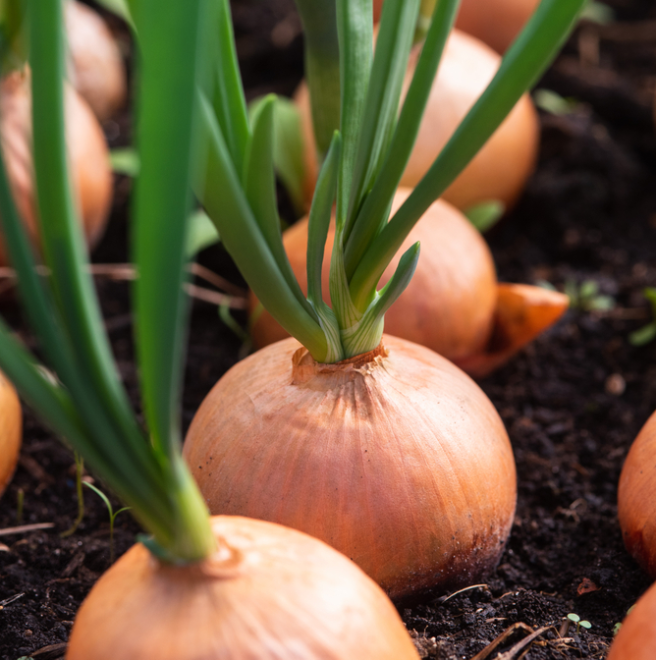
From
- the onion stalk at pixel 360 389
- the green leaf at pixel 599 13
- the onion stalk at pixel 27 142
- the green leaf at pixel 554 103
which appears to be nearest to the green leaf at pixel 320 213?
the onion stalk at pixel 360 389

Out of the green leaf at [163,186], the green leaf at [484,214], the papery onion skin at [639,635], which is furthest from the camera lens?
the green leaf at [484,214]

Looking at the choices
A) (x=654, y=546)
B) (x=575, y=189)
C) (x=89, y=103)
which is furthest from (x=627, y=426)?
(x=89, y=103)

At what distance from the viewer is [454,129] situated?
120 cm

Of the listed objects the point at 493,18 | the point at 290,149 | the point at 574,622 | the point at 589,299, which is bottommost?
the point at 574,622

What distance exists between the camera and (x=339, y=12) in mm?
589

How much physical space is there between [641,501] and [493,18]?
1308mm

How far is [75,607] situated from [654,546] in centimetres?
51

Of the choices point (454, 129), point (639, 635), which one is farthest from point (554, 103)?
point (639, 635)

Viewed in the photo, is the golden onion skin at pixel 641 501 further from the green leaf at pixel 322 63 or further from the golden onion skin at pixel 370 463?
the green leaf at pixel 322 63

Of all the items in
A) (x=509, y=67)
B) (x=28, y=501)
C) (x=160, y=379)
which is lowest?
(x=28, y=501)

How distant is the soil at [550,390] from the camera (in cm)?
65

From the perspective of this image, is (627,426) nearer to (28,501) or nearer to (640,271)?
(640,271)

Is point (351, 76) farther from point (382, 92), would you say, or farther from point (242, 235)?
point (242, 235)

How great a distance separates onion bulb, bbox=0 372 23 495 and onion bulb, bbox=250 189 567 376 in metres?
0.31
